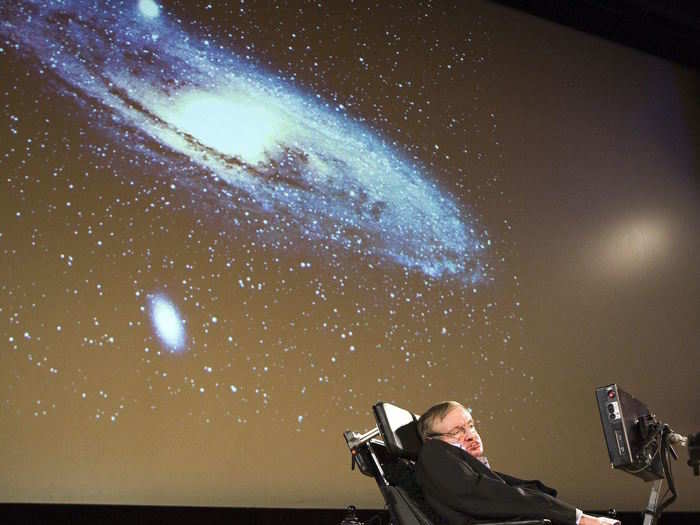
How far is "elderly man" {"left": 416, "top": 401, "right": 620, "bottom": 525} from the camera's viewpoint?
2.48 meters

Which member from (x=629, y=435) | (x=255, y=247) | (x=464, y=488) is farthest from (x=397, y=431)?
(x=255, y=247)

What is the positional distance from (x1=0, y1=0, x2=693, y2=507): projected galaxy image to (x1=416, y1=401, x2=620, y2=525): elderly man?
1.01 metres

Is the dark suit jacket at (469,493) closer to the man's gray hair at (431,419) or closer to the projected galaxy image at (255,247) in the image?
the man's gray hair at (431,419)

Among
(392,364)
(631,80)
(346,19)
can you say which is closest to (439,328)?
(392,364)

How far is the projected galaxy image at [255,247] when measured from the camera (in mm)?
3195

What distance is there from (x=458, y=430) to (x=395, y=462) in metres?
0.23

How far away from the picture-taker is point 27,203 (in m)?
3.20

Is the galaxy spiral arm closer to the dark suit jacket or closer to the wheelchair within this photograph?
the wheelchair

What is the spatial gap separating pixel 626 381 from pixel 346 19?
250 cm

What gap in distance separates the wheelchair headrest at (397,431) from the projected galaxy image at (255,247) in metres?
0.90

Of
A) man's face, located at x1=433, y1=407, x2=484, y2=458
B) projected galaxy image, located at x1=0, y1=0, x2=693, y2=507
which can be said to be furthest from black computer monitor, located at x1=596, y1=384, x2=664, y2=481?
projected galaxy image, located at x1=0, y1=0, x2=693, y2=507

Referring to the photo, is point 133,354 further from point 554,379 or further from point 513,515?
point 554,379

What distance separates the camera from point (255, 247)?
3.68 metres

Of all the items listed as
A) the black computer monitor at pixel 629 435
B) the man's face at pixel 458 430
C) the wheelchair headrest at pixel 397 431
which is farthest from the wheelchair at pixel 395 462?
the black computer monitor at pixel 629 435
